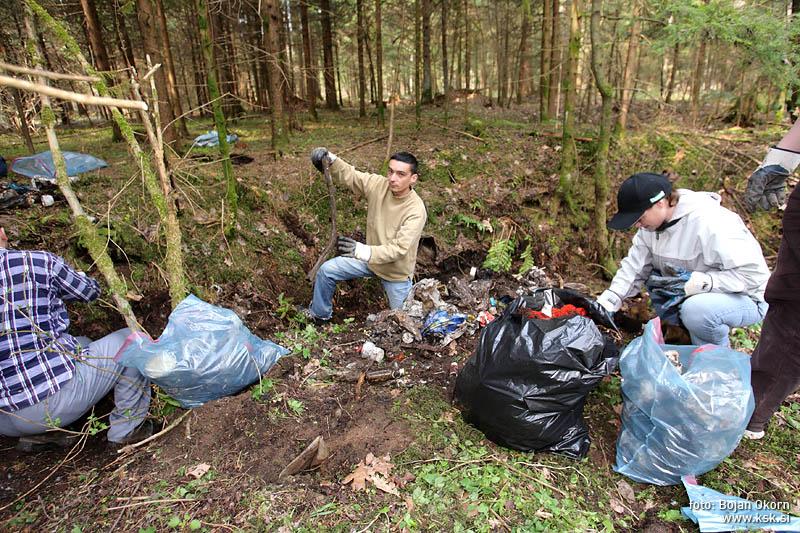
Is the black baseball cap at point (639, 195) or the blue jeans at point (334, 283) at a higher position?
the black baseball cap at point (639, 195)

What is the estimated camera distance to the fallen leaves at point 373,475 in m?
2.07

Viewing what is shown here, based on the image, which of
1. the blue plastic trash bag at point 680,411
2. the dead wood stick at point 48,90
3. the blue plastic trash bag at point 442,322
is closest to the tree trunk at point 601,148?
the blue plastic trash bag at point 442,322

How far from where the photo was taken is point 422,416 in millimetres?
2549

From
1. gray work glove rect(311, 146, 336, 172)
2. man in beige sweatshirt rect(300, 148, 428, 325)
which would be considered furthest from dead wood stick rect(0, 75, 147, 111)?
gray work glove rect(311, 146, 336, 172)

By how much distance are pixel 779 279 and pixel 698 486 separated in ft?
3.96

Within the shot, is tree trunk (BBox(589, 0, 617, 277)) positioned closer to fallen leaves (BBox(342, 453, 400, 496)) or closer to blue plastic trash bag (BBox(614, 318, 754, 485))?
blue plastic trash bag (BBox(614, 318, 754, 485))

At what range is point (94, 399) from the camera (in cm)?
265

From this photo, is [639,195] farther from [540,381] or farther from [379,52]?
[379,52]

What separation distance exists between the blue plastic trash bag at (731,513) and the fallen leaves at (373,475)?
152 cm

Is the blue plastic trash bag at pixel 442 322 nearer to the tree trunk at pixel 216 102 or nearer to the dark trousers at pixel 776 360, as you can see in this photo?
the dark trousers at pixel 776 360

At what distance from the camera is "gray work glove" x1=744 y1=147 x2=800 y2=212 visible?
250 cm

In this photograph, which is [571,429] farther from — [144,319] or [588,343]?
[144,319]

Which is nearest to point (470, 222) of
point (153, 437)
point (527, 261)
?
point (527, 261)

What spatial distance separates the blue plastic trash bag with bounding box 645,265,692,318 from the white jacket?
0.24ft
